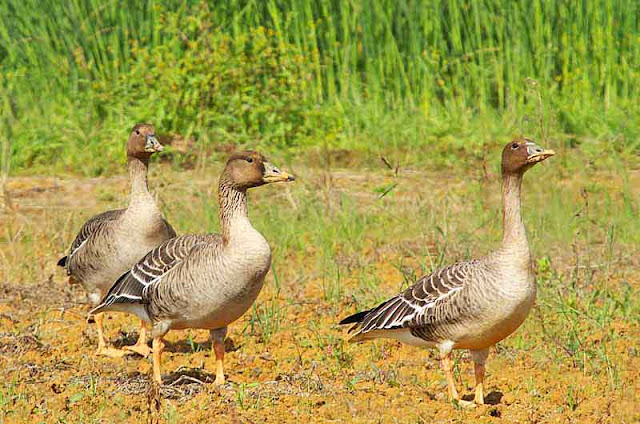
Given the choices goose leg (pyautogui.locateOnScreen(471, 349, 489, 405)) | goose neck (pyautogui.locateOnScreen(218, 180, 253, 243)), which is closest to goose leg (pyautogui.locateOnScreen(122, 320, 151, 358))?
goose neck (pyautogui.locateOnScreen(218, 180, 253, 243))

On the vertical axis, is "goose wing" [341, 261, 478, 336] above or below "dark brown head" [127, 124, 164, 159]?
below

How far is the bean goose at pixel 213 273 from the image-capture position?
6.25 m

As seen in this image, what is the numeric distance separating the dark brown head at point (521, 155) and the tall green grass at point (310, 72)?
5.95 meters

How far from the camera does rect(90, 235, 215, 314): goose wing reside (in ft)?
22.1

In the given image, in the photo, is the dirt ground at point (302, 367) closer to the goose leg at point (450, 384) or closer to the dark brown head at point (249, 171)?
the goose leg at point (450, 384)

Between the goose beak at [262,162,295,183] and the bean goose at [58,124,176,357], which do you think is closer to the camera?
the goose beak at [262,162,295,183]

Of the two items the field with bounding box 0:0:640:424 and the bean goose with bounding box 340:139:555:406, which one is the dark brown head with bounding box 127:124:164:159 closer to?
the field with bounding box 0:0:640:424

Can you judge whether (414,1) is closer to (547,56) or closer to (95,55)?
(547,56)

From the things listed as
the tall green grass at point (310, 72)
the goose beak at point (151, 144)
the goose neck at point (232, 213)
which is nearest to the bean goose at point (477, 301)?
the goose neck at point (232, 213)

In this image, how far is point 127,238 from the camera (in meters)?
7.56

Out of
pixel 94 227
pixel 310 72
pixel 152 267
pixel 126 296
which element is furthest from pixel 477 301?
pixel 310 72

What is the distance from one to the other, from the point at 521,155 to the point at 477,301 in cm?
89

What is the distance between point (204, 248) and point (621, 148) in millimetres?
7226

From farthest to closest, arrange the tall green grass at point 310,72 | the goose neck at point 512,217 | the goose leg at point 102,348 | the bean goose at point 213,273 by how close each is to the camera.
Result: the tall green grass at point 310,72
the goose leg at point 102,348
the bean goose at point 213,273
the goose neck at point 512,217
